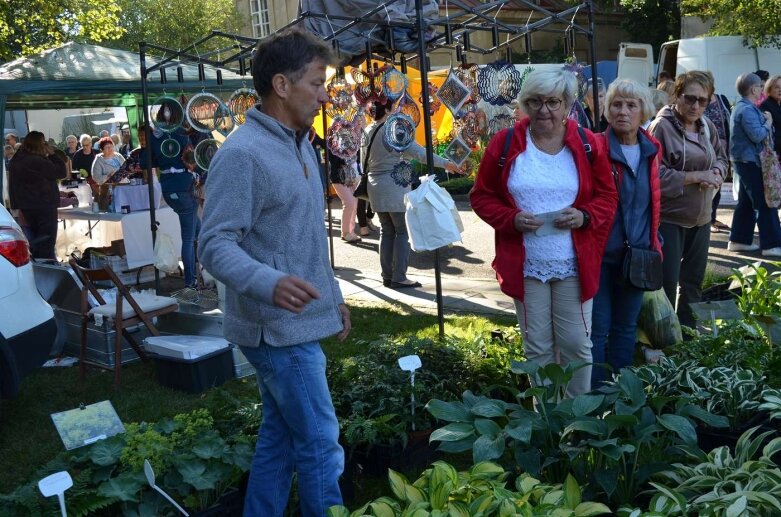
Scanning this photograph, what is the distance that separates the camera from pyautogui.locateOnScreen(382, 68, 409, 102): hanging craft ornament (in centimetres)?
724

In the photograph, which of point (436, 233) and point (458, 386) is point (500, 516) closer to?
point (458, 386)

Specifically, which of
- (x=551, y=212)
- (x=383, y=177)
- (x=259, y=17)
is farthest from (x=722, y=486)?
(x=259, y=17)

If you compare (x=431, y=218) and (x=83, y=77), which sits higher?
(x=83, y=77)

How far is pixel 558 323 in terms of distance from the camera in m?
4.14

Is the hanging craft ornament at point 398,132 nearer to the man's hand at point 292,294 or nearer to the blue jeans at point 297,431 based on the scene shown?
the blue jeans at point 297,431

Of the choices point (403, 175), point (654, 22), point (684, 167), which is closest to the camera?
point (684, 167)

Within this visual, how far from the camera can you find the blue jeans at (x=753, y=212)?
8680 millimetres

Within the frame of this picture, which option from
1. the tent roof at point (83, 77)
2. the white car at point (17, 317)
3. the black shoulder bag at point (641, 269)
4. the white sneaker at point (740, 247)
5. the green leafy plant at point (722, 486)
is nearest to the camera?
the green leafy plant at point (722, 486)

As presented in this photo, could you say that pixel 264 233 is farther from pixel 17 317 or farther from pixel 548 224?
pixel 17 317

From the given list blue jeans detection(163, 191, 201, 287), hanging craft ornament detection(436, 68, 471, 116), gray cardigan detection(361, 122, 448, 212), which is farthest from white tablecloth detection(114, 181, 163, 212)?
hanging craft ornament detection(436, 68, 471, 116)

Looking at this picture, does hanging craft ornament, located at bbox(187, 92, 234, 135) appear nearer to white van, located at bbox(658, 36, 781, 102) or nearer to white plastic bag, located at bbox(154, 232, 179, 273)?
white plastic bag, located at bbox(154, 232, 179, 273)

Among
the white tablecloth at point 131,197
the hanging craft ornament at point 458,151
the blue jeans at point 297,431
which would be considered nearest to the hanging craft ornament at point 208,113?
the hanging craft ornament at point 458,151

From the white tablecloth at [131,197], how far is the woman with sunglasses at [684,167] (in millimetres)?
6734

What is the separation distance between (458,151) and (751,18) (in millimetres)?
13763
